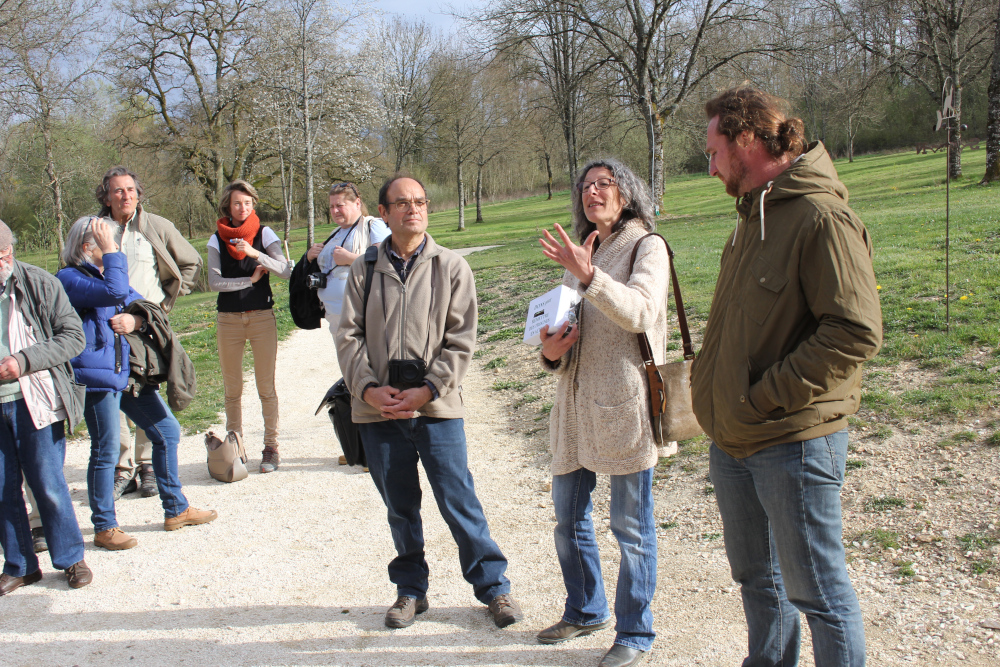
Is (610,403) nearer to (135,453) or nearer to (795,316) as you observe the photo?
(795,316)

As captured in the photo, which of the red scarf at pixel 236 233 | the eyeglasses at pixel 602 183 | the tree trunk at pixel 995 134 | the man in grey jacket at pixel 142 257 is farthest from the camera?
the tree trunk at pixel 995 134

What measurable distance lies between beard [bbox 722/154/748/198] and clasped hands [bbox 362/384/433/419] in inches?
64.7

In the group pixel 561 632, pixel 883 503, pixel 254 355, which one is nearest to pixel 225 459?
pixel 254 355

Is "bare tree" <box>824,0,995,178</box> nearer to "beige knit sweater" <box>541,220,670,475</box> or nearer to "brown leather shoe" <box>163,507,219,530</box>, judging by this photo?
"beige knit sweater" <box>541,220,670,475</box>

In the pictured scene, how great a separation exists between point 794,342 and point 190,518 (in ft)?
14.0

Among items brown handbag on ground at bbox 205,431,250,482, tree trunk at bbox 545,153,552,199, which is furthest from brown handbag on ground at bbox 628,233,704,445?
tree trunk at bbox 545,153,552,199

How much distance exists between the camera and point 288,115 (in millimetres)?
30141

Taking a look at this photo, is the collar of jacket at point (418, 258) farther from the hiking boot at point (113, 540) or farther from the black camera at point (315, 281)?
the hiking boot at point (113, 540)

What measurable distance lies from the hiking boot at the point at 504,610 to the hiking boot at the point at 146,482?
11.0 feet

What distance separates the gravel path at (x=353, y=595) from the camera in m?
3.29

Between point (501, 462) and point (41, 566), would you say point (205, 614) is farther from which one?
point (501, 462)

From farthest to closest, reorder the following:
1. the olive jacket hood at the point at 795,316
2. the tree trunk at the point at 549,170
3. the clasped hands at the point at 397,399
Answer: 1. the tree trunk at the point at 549,170
2. the clasped hands at the point at 397,399
3. the olive jacket hood at the point at 795,316

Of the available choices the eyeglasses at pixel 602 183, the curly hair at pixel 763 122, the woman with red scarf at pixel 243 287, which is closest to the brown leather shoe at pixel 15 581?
the woman with red scarf at pixel 243 287

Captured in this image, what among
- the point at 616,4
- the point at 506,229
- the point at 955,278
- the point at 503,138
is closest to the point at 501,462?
the point at 955,278
